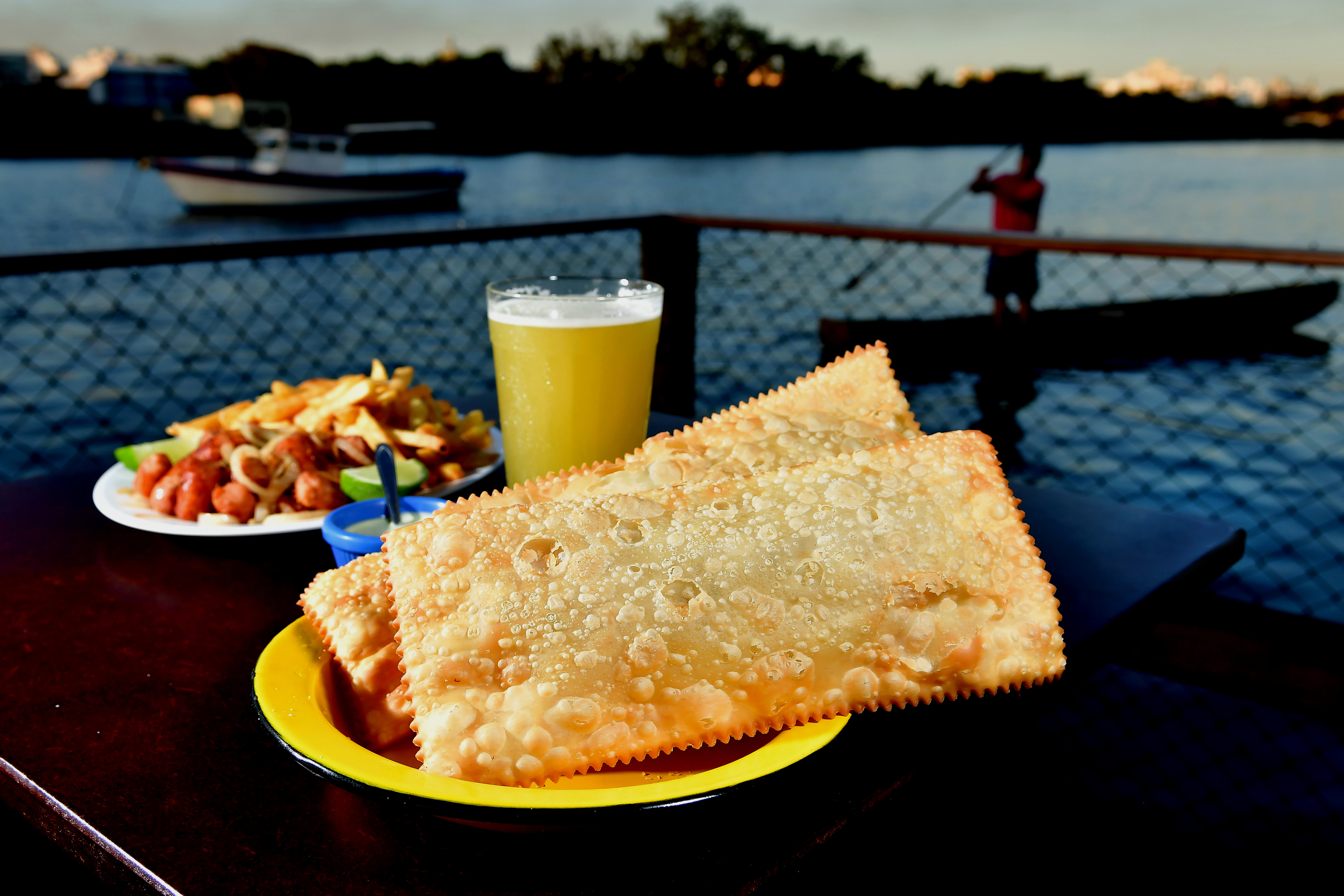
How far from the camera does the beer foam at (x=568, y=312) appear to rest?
1110 millimetres

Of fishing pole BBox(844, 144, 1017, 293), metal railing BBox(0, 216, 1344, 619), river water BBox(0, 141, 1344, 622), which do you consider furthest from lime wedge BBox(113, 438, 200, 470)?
fishing pole BBox(844, 144, 1017, 293)

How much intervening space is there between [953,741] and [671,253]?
2.99 metres

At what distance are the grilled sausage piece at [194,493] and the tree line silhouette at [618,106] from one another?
23.7m

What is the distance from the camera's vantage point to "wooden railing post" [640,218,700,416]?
3.46 metres

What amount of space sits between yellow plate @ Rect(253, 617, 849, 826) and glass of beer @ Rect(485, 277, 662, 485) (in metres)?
0.57

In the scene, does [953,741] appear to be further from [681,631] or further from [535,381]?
[535,381]

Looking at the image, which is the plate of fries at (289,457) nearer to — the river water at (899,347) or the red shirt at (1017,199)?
the river water at (899,347)

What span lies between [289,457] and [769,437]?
685 mm

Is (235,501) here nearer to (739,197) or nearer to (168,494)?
(168,494)

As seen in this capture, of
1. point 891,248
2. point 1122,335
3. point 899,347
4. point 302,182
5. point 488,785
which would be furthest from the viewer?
point 302,182

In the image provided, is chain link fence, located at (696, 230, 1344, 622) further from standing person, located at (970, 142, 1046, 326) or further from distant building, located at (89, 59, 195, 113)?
distant building, located at (89, 59, 195, 113)

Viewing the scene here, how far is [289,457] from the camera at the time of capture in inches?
44.7

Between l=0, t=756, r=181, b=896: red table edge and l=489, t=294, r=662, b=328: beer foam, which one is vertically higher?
l=489, t=294, r=662, b=328: beer foam

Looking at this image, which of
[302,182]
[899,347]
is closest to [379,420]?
[899,347]
